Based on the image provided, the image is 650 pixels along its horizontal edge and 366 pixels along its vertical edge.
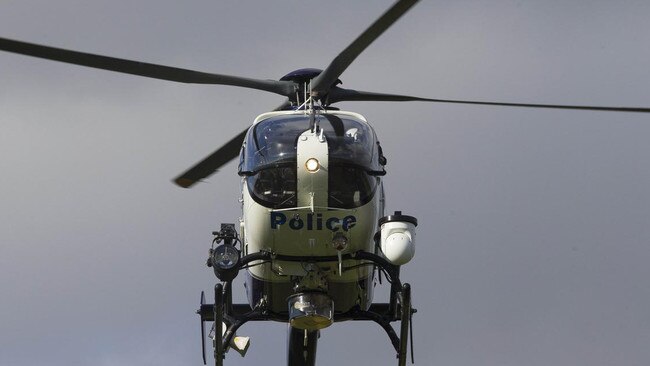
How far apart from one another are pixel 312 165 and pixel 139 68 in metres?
3.58

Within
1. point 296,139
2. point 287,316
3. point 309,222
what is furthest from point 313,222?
point 287,316

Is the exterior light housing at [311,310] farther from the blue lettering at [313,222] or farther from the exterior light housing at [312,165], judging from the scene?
the exterior light housing at [312,165]

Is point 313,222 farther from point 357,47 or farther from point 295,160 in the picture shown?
point 357,47

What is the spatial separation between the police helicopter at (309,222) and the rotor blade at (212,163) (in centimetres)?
3

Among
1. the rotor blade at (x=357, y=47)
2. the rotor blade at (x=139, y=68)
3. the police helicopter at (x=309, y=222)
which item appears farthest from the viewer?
the police helicopter at (x=309, y=222)

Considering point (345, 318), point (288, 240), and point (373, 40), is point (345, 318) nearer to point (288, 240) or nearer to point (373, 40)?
point (288, 240)

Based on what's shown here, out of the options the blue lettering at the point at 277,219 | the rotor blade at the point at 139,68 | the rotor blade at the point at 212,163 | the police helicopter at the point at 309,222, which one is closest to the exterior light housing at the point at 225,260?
the police helicopter at the point at 309,222

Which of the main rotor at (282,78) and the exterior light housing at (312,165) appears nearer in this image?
the main rotor at (282,78)

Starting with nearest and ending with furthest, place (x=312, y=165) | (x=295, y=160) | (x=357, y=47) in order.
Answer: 1. (x=357, y=47)
2. (x=312, y=165)
3. (x=295, y=160)

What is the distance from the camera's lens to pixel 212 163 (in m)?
24.1

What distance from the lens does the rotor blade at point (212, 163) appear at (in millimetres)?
23281

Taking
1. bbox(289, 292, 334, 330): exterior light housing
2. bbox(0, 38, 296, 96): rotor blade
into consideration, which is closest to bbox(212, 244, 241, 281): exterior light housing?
bbox(289, 292, 334, 330): exterior light housing

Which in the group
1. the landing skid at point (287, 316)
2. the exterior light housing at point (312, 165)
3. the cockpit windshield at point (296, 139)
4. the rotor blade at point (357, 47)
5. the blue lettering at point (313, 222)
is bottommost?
the landing skid at point (287, 316)

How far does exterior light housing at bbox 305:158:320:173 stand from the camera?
22.3 meters
